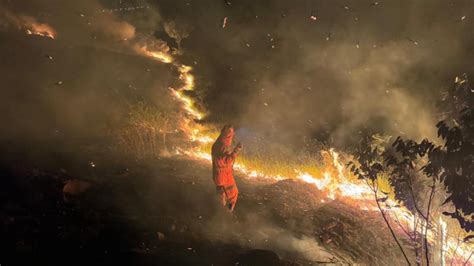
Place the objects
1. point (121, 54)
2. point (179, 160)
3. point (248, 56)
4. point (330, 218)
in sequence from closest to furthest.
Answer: point (330, 218) → point (179, 160) → point (248, 56) → point (121, 54)

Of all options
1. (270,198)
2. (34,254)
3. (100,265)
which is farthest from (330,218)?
(34,254)

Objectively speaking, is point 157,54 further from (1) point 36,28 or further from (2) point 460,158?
(2) point 460,158

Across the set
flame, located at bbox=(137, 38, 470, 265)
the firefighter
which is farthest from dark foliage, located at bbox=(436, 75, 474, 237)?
flame, located at bbox=(137, 38, 470, 265)

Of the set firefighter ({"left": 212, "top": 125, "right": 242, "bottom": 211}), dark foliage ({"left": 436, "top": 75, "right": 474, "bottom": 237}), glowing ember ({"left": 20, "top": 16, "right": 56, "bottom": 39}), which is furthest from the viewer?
glowing ember ({"left": 20, "top": 16, "right": 56, "bottom": 39})

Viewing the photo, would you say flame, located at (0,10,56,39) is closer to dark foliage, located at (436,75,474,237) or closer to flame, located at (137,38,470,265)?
flame, located at (137,38,470,265)

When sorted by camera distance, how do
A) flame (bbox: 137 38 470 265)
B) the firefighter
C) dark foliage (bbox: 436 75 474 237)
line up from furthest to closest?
1. flame (bbox: 137 38 470 265)
2. the firefighter
3. dark foliage (bbox: 436 75 474 237)

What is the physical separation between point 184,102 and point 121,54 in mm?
4522

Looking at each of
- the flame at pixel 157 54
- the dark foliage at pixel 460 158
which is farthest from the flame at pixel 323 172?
the dark foliage at pixel 460 158

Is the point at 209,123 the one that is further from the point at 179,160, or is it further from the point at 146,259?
the point at 146,259

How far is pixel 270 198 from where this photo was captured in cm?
1262

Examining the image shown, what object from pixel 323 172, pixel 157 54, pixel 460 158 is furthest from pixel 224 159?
pixel 157 54

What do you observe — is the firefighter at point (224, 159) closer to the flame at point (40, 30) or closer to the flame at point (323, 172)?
the flame at point (323, 172)

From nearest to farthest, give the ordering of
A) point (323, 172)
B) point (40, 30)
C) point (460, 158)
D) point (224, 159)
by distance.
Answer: point (460, 158) → point (224, 159) → point (323, 172) → point (40, 30)

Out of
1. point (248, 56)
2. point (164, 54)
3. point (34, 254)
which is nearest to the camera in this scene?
point (34, 254)
